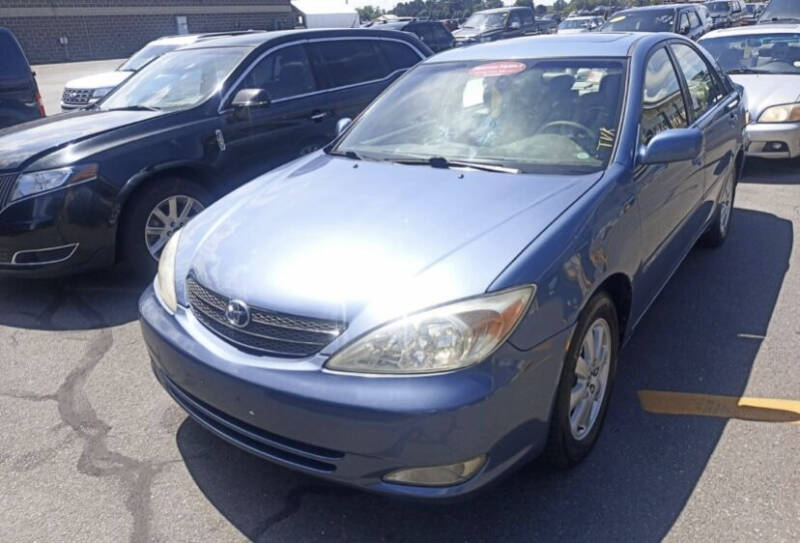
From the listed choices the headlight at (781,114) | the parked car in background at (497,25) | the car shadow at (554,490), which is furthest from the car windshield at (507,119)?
the parked car in background at (497,25)

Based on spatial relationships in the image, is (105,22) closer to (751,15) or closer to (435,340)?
(751,15)

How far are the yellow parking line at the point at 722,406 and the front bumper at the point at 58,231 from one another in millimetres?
3490

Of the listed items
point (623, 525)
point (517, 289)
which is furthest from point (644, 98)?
point (623, 525)

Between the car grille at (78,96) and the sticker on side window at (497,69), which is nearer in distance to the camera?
the sticker on side window at (497,69)

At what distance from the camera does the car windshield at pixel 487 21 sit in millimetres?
22016

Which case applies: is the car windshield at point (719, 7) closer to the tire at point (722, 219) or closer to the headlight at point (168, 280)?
the tire at point (722, 219)

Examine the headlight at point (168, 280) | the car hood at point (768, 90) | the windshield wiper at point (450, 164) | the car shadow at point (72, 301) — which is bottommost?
the car shadow at point (72, 301)

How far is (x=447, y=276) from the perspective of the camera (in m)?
2.26

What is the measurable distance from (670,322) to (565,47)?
5.56 ft

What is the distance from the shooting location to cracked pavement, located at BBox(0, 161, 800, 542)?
2404mm

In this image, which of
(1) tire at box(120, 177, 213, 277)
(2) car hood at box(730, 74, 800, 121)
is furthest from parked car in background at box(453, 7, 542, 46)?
(1) tire at box(120, 177, 213, 277)

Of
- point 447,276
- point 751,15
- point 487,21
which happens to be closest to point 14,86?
point 447,276

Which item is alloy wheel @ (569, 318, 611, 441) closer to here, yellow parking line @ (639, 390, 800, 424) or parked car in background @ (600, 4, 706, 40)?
yellow parking line @ (639, 390, 800, 424)

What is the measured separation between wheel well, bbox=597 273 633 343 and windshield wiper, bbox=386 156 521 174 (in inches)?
25.4
